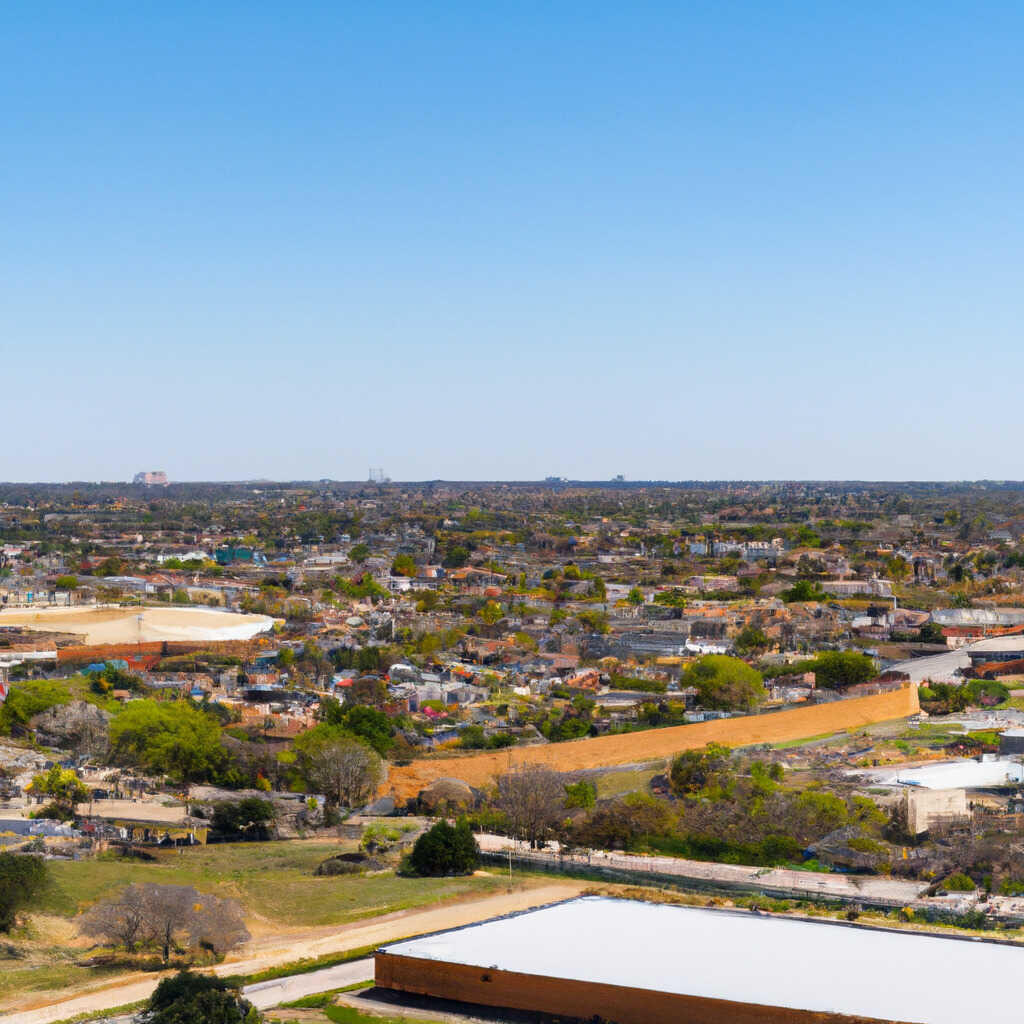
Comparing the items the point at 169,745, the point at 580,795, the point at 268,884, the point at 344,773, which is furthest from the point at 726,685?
the point at 268,884

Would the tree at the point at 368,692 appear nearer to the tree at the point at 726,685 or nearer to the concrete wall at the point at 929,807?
the tree at the point at 726,685

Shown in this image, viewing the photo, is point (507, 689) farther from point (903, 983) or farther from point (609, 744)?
point (903, 983)

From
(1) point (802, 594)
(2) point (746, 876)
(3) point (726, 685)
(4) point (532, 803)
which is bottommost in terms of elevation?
(2) point (746, 876)

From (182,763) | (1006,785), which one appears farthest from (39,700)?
(1006,785)

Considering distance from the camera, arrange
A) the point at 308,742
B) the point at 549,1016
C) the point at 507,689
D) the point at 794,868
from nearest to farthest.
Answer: the point at 549,1016, the point at 794,868, the point at 308,742, the point at 507,689

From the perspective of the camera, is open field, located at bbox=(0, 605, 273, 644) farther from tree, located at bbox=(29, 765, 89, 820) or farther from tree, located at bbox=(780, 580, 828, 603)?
tree, located at bbox=(29, 765, 89, 820)

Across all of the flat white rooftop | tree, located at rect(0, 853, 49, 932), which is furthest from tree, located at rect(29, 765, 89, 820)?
the flat white rooftop

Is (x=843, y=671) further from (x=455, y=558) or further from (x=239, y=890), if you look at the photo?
(x=455, y=558)
